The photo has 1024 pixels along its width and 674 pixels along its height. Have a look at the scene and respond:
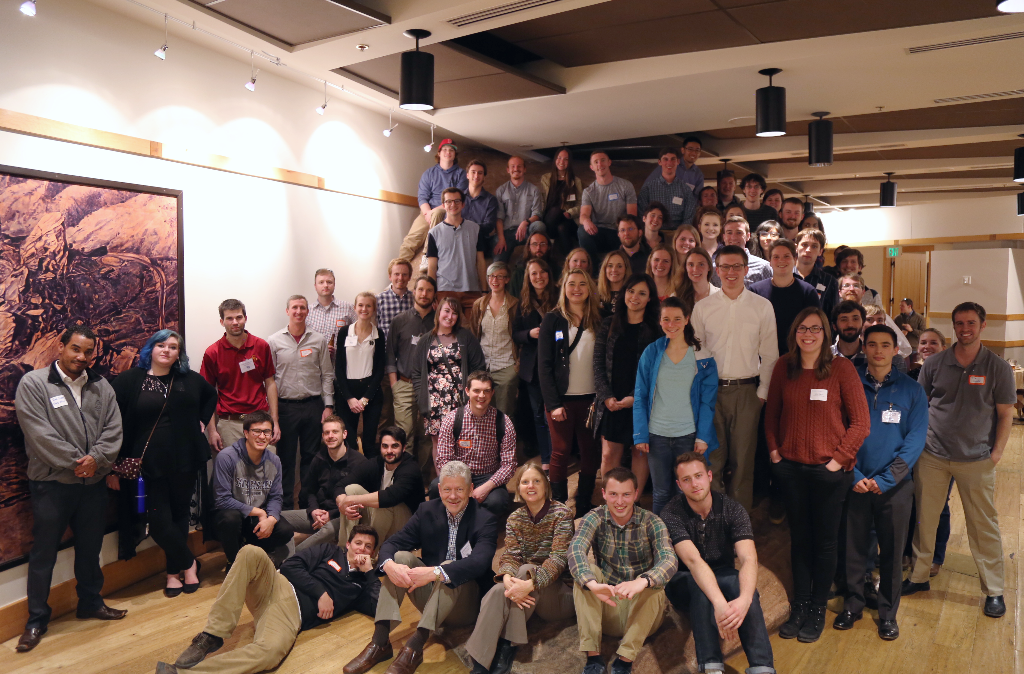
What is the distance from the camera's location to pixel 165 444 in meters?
4.25

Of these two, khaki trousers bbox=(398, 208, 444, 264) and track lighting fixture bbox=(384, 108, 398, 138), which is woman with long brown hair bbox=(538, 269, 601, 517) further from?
track lighting fixture bbox=(384, 108, 398, 138)

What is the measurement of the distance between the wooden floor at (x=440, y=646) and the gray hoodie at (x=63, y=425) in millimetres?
855

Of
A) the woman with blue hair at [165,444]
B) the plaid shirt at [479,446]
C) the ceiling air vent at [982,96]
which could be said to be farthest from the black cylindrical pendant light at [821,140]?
the woman with blue hair at [165,444]

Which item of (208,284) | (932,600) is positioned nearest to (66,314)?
(208,284)

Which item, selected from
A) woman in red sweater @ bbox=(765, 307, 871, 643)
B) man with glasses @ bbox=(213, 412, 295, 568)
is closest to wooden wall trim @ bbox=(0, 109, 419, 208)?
man with glasses @ bbox=(213, 412, 295, 568)

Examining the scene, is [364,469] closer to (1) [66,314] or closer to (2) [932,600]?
(1) [66,314]

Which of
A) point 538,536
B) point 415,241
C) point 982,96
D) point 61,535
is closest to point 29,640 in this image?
point 61,535

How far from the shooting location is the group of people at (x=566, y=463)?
338cm

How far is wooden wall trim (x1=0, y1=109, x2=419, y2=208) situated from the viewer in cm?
384

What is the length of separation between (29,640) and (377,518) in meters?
1.88

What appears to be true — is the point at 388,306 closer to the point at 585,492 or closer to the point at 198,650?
the point at 585,492

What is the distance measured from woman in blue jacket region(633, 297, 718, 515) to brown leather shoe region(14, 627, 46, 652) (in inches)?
132

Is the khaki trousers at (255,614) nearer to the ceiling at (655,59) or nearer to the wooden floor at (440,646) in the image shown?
the wooden floor at (440,646)

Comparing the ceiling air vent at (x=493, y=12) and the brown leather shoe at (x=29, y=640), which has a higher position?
the ceiling air vent at (x=493, y=12)
